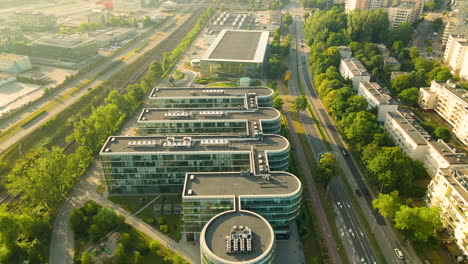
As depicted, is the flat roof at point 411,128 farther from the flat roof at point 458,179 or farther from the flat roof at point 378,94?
the flat roof at point 458,179

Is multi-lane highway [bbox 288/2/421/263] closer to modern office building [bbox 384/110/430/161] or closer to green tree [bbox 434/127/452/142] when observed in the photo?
modern office building [bbox 384/110/430/161]

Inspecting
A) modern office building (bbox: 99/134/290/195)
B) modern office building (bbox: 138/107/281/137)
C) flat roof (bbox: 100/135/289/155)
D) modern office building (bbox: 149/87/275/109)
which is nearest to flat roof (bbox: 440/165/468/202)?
modern office building (bbox: 99/134/290/195)

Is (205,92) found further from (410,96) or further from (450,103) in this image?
(450,103)

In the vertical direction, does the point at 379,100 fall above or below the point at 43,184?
above

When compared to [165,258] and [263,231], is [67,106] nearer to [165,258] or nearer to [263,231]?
[165,258]

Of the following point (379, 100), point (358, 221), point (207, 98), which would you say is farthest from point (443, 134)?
point (207, 98)

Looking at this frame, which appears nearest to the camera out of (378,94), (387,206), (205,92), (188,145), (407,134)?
(387,206)

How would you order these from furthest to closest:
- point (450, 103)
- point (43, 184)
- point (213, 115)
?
point (450, 103) → point (213, 115) → point (43, 184)

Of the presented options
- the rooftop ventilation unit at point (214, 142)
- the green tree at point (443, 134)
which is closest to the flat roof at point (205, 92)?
the rooftop ventilation unit at point (214, 142)
